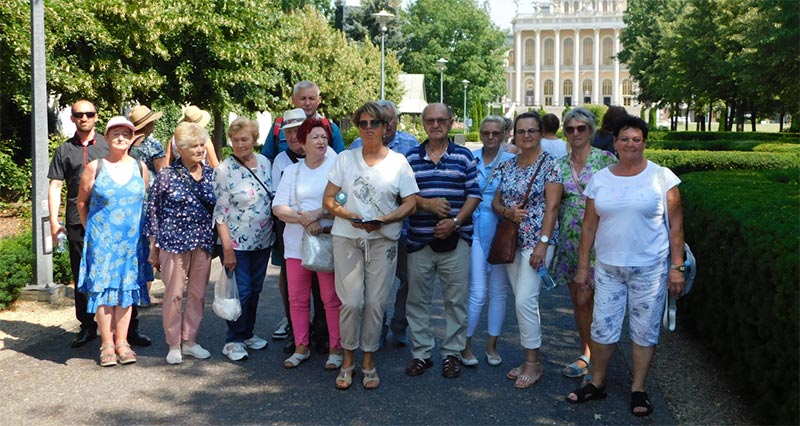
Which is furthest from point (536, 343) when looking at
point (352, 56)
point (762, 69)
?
Answer: point (352, 56)

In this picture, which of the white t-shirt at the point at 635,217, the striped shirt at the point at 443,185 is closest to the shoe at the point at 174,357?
the striped shirt at the point at 443,185

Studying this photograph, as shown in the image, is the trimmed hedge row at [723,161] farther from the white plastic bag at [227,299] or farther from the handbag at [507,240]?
the white plastic bag at [227,299]

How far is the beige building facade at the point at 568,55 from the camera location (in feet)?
450

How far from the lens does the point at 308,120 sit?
5691 mm

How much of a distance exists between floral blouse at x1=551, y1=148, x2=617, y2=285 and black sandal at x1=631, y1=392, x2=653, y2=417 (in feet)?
3.02

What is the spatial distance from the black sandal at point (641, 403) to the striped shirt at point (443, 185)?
1.46 meters

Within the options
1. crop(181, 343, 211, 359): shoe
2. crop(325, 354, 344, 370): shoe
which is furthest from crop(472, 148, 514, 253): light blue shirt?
crop(181, 343, 211, 359): shoe

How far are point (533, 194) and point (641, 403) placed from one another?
146cm

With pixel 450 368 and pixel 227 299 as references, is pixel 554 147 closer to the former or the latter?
pixel 450 368

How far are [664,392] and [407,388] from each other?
1.62m

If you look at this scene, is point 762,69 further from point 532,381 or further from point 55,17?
point 532,381

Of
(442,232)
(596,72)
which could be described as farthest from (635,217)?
(596,72)

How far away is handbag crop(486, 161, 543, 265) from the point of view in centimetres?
536

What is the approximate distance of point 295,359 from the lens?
579cm
